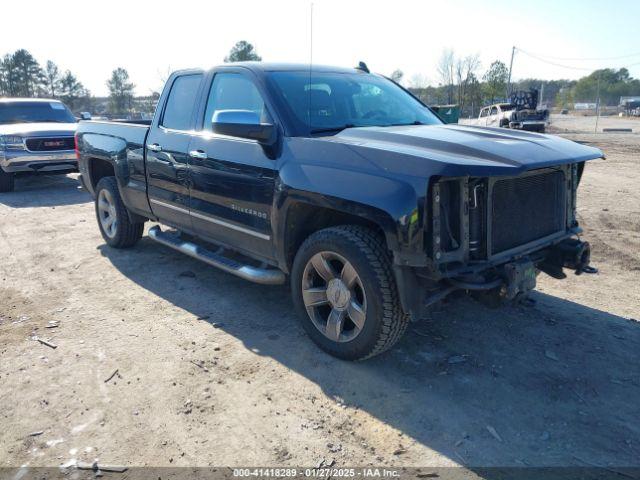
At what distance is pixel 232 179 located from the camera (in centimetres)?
411

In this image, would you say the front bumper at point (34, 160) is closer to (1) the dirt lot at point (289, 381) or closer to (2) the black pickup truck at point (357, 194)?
(1) the dirt lot at point (289, 381)

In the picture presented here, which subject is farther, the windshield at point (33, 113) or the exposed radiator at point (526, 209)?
the windshield at point (33, 113)

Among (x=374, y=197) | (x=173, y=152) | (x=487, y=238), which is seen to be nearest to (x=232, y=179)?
(x=173, y=152)

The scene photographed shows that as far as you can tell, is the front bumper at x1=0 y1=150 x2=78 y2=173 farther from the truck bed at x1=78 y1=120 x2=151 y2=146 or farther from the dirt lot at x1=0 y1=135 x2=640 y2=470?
the dirt lot at x1=0 y1=135 x2=640 y2=470

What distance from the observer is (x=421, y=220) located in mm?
2934

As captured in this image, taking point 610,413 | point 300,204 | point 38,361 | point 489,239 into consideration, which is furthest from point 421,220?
point 38,361

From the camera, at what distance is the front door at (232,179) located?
391 cm

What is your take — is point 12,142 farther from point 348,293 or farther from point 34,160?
point 348,293

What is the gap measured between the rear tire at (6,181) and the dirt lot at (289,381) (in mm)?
6334

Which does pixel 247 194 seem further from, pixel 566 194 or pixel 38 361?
pixel 566 194

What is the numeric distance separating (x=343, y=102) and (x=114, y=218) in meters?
3.38

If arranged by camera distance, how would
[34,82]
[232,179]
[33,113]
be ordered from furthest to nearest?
[34,82] < [33,113] < [232,179]

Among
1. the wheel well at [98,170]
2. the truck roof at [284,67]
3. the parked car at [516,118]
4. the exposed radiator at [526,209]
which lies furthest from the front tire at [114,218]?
the parked car at [516,118]

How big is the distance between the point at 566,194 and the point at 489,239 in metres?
1.03
